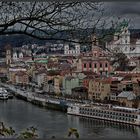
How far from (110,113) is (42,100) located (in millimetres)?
1195

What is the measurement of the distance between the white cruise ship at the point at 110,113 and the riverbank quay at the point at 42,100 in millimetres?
335

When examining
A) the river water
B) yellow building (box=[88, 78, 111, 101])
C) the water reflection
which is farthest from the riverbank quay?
yellow building (box=[88, 78, 111, 101])

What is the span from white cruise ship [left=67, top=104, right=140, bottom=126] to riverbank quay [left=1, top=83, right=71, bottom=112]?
33 cm

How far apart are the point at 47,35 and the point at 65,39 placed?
55 mm

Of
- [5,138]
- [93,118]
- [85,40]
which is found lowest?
[93,118]

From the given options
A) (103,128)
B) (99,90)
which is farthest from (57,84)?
(103,128)

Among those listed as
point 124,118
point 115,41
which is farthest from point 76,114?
point 115,41

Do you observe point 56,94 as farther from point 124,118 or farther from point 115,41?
point 115,41

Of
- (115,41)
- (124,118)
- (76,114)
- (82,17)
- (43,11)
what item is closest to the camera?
(43,11)

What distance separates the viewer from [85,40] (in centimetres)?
129

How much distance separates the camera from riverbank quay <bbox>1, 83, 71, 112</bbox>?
644 cm

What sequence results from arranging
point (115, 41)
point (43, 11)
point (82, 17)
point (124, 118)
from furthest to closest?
1. point (124, 118)
2. point (115, 41)
3. point (82, 17)
4. point (43, 11)

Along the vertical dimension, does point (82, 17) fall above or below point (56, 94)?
above

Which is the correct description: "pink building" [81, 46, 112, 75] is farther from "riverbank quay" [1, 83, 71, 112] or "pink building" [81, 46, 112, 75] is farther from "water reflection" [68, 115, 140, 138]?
"riverbank quay" [1, 83, 71, 112]
